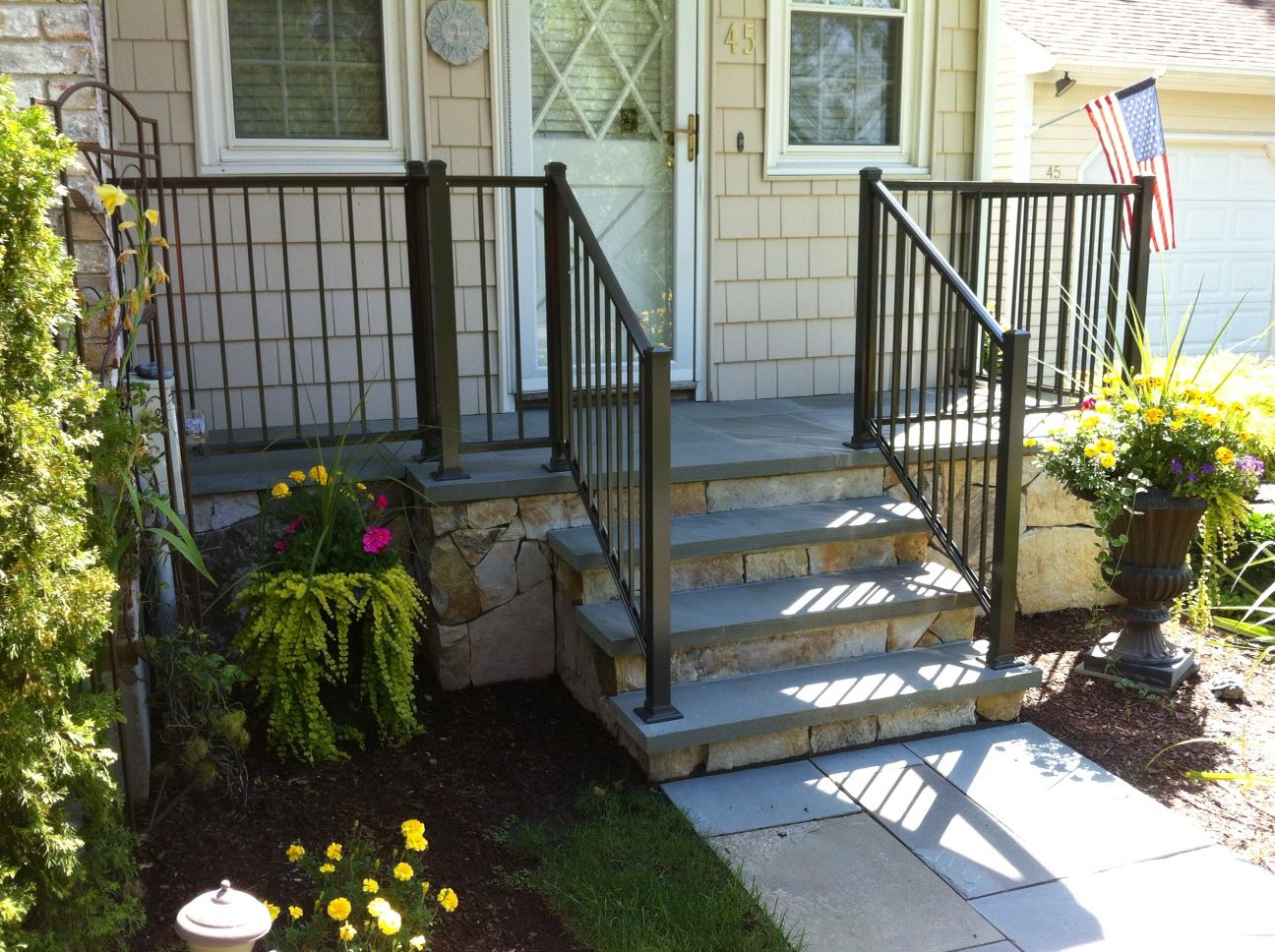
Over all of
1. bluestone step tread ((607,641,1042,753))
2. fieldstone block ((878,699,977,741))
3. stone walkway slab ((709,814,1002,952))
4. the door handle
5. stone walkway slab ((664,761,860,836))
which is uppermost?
the door handle

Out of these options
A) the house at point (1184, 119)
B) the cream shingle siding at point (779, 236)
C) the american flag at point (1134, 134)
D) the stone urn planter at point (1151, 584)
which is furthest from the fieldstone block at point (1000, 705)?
the house at point (1184, 119)

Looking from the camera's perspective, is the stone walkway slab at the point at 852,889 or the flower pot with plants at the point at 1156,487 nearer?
the stone walkway slab at the point at 852,889

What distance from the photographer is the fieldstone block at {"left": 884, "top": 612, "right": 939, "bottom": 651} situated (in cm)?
347

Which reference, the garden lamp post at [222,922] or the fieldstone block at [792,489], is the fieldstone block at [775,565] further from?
the garden lamp post at [222,922]

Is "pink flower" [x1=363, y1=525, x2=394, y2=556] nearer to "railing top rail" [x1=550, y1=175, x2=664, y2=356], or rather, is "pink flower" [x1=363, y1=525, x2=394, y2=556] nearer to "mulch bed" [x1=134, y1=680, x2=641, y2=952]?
"mulch bed" [x1=134, y1=680, x2=641, y2=952]

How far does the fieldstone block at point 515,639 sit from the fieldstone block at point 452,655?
0.02 meters

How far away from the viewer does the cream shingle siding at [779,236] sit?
15.9 feet

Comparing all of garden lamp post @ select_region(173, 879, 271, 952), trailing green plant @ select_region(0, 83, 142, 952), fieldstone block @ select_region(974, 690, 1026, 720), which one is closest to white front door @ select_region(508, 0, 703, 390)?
fieldstone block @ select_region(974, 690, 1026, 720)

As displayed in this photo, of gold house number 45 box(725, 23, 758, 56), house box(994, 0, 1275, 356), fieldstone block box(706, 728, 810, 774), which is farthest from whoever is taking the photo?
house box(994, 0, 1275, 356)

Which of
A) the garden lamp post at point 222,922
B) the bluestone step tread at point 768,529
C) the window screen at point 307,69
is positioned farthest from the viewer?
the window screen at point 307,69

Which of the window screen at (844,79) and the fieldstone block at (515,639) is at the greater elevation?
the window screen at (844,79)

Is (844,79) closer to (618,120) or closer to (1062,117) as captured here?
(618,120)

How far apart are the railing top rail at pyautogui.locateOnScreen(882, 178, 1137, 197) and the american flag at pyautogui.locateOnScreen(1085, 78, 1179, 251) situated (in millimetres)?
1492

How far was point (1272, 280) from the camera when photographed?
29.9 ft
